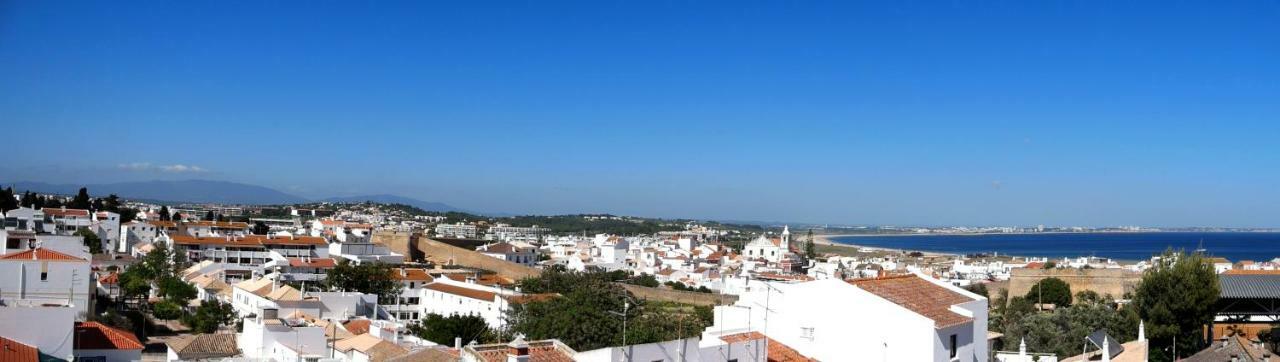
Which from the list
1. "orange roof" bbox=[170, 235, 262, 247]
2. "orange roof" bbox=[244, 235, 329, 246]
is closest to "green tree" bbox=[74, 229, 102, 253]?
"orange roof" bbox=[170, 235, 262, 247]

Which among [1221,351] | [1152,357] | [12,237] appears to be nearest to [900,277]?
[1221,351]

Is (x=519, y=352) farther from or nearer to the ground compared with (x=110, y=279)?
farther from the ground

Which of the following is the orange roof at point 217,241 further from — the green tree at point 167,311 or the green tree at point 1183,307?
the green tree at point 1183,307

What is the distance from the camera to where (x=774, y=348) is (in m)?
14.0

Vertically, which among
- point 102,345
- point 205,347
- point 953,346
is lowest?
point 205,347

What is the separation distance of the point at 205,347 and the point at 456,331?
5.94 meters

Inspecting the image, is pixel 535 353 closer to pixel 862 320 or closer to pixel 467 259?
pixel 862 320

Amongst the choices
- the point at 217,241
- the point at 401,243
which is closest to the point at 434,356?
the point at 217,241

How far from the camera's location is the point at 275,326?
18.2 meters

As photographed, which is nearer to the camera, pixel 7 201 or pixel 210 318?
pixel 210 318

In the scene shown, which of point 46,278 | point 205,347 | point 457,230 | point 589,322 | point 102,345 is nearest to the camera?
point 102,345

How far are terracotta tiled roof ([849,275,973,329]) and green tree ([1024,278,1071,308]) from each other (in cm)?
2335

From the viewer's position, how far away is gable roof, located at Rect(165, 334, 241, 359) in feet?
60.2

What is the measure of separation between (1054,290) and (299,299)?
26681mm
